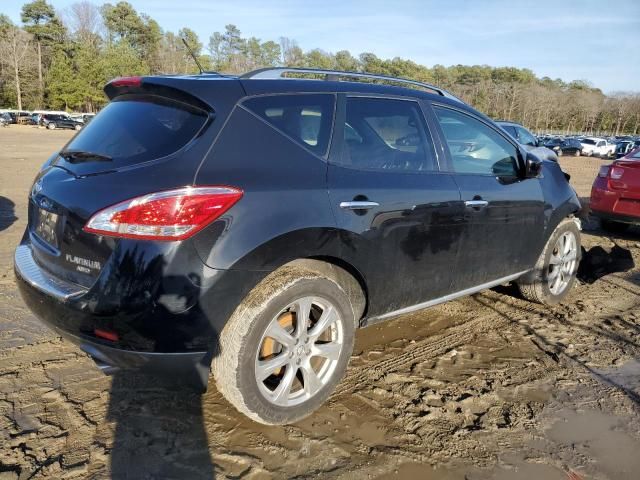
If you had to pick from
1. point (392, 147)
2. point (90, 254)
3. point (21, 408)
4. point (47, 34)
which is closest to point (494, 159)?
point (392, 147)

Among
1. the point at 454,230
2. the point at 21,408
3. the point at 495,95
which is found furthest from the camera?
the point at 495,95

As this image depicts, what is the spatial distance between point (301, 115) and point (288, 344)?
1209mm

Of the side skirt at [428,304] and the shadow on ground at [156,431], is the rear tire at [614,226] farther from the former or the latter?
the shadow on ground at [156,431]

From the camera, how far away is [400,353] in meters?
3.51

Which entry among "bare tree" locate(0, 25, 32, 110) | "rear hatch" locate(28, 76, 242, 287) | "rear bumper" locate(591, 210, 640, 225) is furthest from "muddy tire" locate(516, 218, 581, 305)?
"bare tree" locate(0, 25, 32, 110)

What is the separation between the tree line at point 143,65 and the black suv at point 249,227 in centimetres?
5115

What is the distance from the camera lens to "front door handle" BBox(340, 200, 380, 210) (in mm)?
2668

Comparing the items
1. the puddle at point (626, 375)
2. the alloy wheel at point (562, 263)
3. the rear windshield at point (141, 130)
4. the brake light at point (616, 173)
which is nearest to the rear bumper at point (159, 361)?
the rear windshield at point (141, 130)

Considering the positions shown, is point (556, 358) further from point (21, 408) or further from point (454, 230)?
point (21, 408)

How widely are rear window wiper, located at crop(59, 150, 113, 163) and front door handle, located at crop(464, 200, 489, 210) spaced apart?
2235 millimetres

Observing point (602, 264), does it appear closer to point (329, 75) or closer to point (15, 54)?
point (329, 75)

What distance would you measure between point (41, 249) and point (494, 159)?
3.14m

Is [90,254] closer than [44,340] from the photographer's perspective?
Yes

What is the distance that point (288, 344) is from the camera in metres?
2.56
